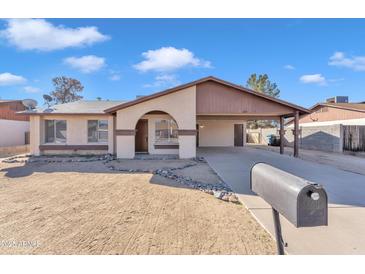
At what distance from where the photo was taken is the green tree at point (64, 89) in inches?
1676

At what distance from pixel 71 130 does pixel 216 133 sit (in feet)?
42.8

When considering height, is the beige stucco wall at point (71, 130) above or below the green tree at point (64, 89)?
below

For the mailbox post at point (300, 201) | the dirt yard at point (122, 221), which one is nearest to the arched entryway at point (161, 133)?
the dirt yard at point (122, 221)

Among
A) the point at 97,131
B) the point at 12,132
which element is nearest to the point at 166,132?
the point at 97,131

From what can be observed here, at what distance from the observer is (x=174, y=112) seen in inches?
525

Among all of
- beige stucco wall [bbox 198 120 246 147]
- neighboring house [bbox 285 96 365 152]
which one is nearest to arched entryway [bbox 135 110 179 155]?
beige stucco wall [bbox 198 120 246 147]

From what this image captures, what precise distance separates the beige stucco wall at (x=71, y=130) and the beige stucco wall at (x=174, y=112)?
6.21 feet

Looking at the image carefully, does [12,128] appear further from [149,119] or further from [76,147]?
[149,119]

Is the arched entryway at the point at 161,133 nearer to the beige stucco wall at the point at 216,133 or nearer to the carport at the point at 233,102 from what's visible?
the carport at the point at 233,102
